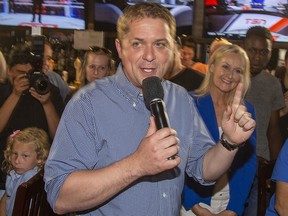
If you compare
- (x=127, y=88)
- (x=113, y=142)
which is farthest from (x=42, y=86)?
(x=113, y=142)

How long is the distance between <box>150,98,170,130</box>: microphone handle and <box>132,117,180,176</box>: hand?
0.08 feet

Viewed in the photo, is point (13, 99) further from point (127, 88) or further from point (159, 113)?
point (159, 113)

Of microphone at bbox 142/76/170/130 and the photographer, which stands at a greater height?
microphone at bbox 142/76/170/130

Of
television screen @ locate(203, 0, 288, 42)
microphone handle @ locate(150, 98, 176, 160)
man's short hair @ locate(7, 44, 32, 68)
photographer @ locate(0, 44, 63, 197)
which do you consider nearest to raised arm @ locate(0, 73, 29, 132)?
photographer @ locate(0, 44, 63, 197)

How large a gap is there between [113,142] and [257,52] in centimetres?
244

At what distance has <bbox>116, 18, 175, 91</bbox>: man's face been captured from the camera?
1517mm

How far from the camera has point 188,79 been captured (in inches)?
147

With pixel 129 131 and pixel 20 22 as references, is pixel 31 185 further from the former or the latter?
pixel 20 22

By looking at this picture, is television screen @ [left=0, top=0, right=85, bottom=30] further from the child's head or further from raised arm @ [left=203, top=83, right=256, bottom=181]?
raised arm @ [left=203, top=83, right=256, bottom=181]

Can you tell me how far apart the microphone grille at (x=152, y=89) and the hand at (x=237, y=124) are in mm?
301

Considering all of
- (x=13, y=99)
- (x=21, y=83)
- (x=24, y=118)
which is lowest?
(x=24, y=118)

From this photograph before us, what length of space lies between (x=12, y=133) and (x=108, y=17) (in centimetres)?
313

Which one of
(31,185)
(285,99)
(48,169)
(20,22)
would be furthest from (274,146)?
(20,22)

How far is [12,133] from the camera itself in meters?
2.99
